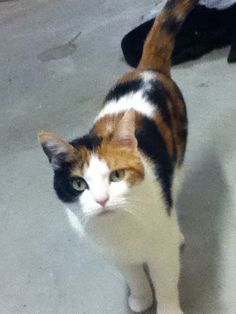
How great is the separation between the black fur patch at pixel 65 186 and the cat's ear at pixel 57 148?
0.5 inches

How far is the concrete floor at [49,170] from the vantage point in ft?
4.45

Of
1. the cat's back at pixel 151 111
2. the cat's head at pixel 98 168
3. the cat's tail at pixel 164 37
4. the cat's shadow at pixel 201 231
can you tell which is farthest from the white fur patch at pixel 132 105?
the cat's shadow at pixel 201 231

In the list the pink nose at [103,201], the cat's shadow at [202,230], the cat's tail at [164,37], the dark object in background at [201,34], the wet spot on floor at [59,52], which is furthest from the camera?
the wet spot on floor at [59,52]

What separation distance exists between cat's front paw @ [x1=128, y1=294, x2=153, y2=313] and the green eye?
16.3 inches

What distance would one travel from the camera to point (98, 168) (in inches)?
38.8

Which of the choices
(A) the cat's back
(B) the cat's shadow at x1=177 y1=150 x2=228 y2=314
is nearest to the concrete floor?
(B) the cat's shadow at x1=177 y1=150 x2=228 y2=314

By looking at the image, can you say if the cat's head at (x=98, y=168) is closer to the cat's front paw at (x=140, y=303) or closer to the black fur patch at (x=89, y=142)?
the black fur patch at (x=89, y=142)

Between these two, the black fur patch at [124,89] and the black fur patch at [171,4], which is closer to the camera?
the black fur patch at [124,89]

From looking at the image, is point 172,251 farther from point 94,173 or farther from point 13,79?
point 13,79

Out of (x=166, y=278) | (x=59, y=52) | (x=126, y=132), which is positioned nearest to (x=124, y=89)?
(x=126, y=132)

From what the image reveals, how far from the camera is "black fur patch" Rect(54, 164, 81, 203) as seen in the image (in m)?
1.00

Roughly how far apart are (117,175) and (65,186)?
10 centimetres

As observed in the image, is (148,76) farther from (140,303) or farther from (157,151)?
(140,303)

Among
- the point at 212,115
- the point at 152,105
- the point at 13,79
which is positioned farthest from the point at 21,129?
the point at 152,105
